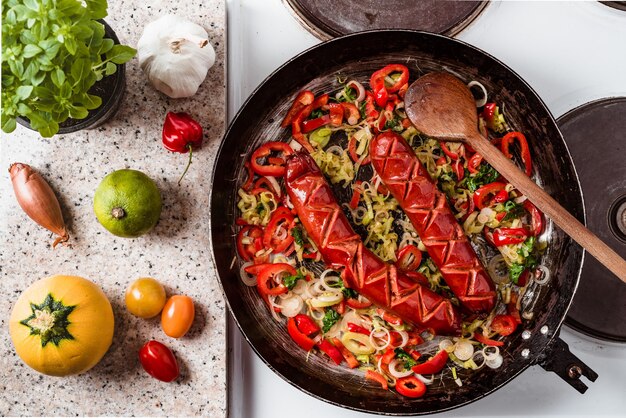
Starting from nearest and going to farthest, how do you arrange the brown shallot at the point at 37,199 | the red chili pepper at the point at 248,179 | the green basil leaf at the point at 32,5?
the green basil leaf at the point at 32,5 → the brown shallot at the point at 37,199 → the red chili pepper at the point at 248,179

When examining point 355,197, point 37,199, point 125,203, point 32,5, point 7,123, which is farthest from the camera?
point 355,197

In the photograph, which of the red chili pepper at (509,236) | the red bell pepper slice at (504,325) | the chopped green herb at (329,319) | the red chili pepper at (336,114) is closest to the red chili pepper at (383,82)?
the red chili pepper at (336,114)

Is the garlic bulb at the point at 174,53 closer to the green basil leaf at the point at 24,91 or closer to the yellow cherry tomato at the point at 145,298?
the green basil leaf at the point at 24,91

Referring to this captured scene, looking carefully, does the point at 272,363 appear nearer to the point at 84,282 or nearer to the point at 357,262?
the point at 357,262

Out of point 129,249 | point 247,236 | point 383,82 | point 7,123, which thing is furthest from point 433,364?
point 7,123

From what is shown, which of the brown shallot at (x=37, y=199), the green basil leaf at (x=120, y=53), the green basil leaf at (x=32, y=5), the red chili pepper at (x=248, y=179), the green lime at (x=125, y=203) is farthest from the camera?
the red chili pepper at (x=248, y=179)

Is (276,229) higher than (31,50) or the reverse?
the reverse

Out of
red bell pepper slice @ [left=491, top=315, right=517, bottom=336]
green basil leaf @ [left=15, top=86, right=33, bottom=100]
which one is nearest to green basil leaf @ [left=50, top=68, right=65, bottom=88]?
green basil leaf @ [left=15, top=86, right=33, bottom=100]

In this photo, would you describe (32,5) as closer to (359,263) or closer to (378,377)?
(359,263)
